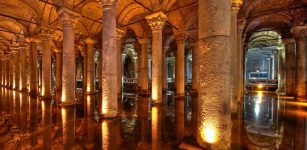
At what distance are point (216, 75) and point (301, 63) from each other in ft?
43.8

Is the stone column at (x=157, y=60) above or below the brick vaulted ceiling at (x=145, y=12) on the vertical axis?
below

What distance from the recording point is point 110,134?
16.1ft

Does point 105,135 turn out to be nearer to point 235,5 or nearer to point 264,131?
point 264,131

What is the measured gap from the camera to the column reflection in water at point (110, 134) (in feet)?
13.4

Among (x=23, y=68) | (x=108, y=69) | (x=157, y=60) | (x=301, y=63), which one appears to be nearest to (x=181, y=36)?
(x=157, y=60)

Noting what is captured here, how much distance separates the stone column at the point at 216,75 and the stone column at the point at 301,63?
12.9 metres

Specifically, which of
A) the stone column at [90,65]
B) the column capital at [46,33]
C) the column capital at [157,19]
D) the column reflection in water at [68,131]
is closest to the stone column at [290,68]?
the column capital at [157,19]

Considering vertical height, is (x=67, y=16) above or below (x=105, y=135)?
above

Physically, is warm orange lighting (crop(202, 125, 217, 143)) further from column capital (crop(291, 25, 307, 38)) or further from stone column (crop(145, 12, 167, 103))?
column capital (crop(291, 25, 307, 38))

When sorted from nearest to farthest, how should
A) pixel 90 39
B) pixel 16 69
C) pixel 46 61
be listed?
pixel 46 61 < pixel 90 39 < pixel 16 69

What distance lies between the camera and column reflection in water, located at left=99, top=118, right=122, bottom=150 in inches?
161

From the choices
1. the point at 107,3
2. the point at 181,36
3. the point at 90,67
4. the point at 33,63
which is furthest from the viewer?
the point at 90,67

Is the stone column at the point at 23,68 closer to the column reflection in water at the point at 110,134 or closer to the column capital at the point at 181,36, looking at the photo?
the column reflection in water at the point at 110,134

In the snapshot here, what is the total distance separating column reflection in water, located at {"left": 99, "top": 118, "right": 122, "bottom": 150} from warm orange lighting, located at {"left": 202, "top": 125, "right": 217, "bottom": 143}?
218cm
